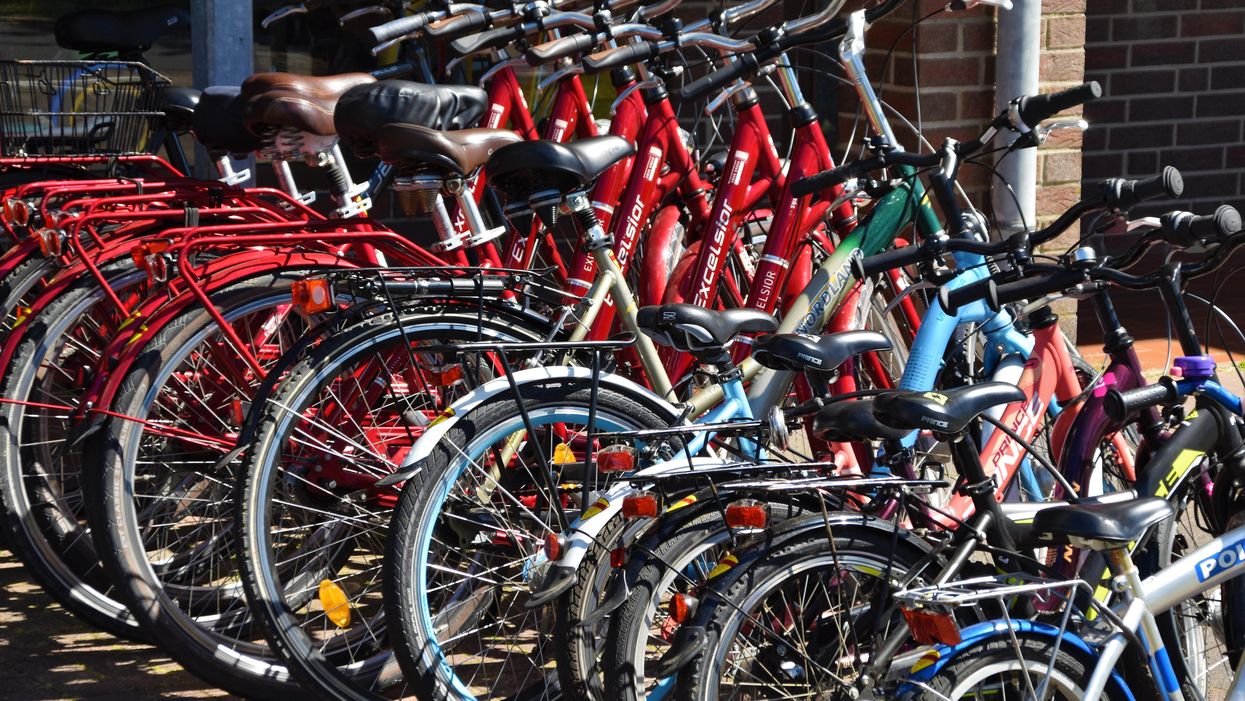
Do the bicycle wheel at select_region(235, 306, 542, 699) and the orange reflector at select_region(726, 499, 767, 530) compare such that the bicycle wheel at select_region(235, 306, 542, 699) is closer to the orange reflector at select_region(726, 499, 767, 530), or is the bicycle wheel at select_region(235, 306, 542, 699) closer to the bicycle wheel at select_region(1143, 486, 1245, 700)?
the orange reflector at select_region(726, 499, 767, 530)

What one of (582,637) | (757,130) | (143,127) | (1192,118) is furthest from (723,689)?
(1192,118)

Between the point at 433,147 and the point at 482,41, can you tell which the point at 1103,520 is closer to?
the point at 433,147

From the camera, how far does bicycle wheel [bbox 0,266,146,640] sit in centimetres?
413

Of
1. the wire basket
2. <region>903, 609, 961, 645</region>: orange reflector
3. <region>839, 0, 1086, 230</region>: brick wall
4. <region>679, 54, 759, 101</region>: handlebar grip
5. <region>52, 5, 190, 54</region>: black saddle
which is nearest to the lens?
<region>903, 609, 961, 645</region>: orange reflector

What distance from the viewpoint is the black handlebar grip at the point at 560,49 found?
4.31 metres

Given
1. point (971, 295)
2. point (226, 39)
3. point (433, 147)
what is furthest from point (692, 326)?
point (226, 39)

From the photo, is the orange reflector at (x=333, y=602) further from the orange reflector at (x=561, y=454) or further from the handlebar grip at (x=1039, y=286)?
the handlebar grip at (x=1039, y=286)

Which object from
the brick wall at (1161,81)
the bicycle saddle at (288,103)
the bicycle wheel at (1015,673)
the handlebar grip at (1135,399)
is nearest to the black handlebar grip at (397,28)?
the bicycle saddle at (288,103)

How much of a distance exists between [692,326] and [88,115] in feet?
7.55

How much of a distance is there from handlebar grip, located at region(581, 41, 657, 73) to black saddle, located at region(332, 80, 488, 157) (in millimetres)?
436

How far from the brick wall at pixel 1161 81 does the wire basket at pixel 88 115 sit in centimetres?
497

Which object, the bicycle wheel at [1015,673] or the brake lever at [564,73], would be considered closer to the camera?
the bicycle wheel at [1015,673]

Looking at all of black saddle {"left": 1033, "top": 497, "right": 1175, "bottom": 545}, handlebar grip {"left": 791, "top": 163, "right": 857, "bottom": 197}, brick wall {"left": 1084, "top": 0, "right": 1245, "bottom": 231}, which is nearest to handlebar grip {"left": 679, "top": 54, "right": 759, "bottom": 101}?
handlebar grip {"left": 791, "top": 163, "right": 857, "bottom": 197}

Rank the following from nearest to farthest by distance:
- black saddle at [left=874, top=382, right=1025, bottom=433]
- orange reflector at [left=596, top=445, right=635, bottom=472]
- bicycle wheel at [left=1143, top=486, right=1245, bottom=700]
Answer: black saddle at [left=874, top=382, right=1025, bottom=433] → bicycle wheel at [left=1143, top=486, right=1245, bottom=700] → orange reflector at [left=596, top=445, right=635, bottom=472]
